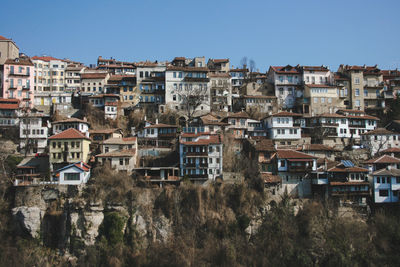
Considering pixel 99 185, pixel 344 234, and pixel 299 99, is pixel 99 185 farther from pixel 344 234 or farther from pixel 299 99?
→ pixel 299 99

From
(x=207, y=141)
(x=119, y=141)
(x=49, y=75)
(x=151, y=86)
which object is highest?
(x=49, y=75)

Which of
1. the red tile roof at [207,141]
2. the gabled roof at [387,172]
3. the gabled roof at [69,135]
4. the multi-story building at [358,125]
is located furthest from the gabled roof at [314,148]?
the gabled roof at [69,135]

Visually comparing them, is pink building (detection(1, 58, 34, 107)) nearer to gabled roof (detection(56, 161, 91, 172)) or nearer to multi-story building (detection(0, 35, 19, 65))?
multi-story building (detection(0, 35, 19, 65))

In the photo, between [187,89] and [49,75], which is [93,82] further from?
[187,89]

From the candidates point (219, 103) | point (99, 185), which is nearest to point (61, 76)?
point (219, 103)

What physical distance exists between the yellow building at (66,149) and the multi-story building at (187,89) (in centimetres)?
2059

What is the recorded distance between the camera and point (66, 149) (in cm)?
4809

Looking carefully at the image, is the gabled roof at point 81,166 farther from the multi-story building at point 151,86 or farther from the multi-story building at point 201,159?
the multi-story building at point 151,86

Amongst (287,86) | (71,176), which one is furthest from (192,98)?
(71,176)

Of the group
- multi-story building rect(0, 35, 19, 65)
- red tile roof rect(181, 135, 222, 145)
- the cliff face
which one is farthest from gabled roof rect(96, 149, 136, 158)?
multi-story building rect(0, 35, 19, 65)

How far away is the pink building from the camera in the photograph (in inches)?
2635

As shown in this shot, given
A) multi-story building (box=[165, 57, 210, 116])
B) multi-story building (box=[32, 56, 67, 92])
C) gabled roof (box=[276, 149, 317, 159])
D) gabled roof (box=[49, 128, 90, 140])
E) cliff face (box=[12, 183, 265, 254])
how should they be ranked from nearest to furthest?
cliff face (box=[12, 183, 265, 254]) → gabled roof (box=[276, 149, 317, 159]) → gabled roof (box=[49, 128, 90, 140]) → multi-story building (box=[165, 57, 210, 116]) → multi-story building (box=[32, 56, 67, 92])

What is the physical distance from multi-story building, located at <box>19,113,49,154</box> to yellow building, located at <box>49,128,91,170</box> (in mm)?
7303

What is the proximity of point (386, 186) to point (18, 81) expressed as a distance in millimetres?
63249
